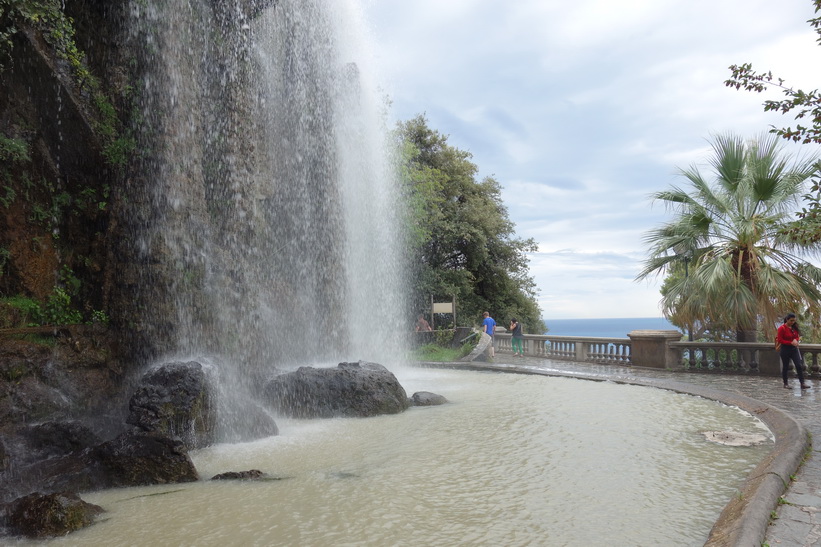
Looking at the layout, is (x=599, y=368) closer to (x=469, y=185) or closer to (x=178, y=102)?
(x=178, y=102)

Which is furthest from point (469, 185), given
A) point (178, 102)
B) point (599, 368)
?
point (178, 102)

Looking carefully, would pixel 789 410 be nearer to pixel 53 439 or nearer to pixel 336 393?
pixel 336 393

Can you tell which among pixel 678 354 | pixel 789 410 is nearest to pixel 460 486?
pixel 789 410

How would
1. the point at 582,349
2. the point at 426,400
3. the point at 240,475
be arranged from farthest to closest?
1. the point at 582,349
2. the point at 426,400
3. the point at 240,475

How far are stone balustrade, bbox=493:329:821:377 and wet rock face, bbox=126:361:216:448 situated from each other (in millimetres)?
12729

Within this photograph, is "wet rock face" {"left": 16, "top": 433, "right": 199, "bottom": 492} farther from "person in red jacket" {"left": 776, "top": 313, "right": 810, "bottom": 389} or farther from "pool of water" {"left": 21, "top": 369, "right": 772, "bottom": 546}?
"person in red jacket" {"left": 776, "top": 313, "right": 810, "bottom": 389}

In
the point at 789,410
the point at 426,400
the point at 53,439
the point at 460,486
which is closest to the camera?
the point at 460,486

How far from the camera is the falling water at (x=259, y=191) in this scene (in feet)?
37.6

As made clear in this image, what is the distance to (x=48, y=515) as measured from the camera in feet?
16.0

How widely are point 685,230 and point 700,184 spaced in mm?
1518

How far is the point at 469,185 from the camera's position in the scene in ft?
109

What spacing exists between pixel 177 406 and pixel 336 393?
291cm

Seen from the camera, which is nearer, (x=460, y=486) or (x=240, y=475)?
(x=460, y=486)

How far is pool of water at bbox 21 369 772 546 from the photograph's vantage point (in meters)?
4.56
